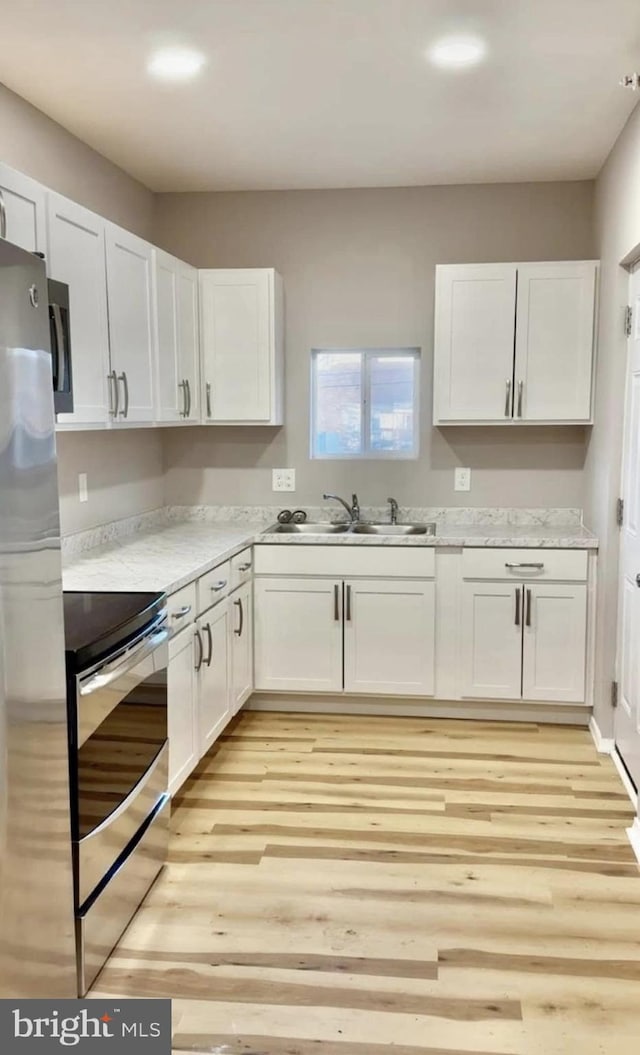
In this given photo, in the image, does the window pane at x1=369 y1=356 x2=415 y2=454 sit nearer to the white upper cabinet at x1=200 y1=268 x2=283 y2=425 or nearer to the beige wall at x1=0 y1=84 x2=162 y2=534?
the white upper cabinet at x1=200 y1=268 x2=283 y2=425

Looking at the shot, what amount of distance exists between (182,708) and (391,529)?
1784mm

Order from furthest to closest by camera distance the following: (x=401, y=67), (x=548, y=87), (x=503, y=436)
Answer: (x=503, y=436) → (x=548, y=87) → (x=401, y=67)

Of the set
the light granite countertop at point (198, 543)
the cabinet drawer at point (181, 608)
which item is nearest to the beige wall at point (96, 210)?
the light granite countertop at point (198, 543)

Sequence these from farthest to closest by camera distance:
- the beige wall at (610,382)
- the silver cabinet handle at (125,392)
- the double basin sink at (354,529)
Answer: the double basin sink at (354,529), the beige wall at (610,382), the silver cabinet handle at (125,392)

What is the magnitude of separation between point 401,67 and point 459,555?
6.83 ft

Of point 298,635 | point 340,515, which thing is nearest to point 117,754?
point 298,635

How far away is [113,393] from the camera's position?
3137 mm

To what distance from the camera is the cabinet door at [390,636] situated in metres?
4.04

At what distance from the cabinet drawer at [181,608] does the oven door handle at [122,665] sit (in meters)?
0.15

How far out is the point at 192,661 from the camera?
3.10m

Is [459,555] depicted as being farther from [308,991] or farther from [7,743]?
[7,743]

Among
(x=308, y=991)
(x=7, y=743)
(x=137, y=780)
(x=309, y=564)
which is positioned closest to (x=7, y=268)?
(x=7, y=743)

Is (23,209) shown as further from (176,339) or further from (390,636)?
(390,636)

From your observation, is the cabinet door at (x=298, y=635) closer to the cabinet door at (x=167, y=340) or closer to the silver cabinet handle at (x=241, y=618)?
the silver cabinet handle at (x=241, y=618)
